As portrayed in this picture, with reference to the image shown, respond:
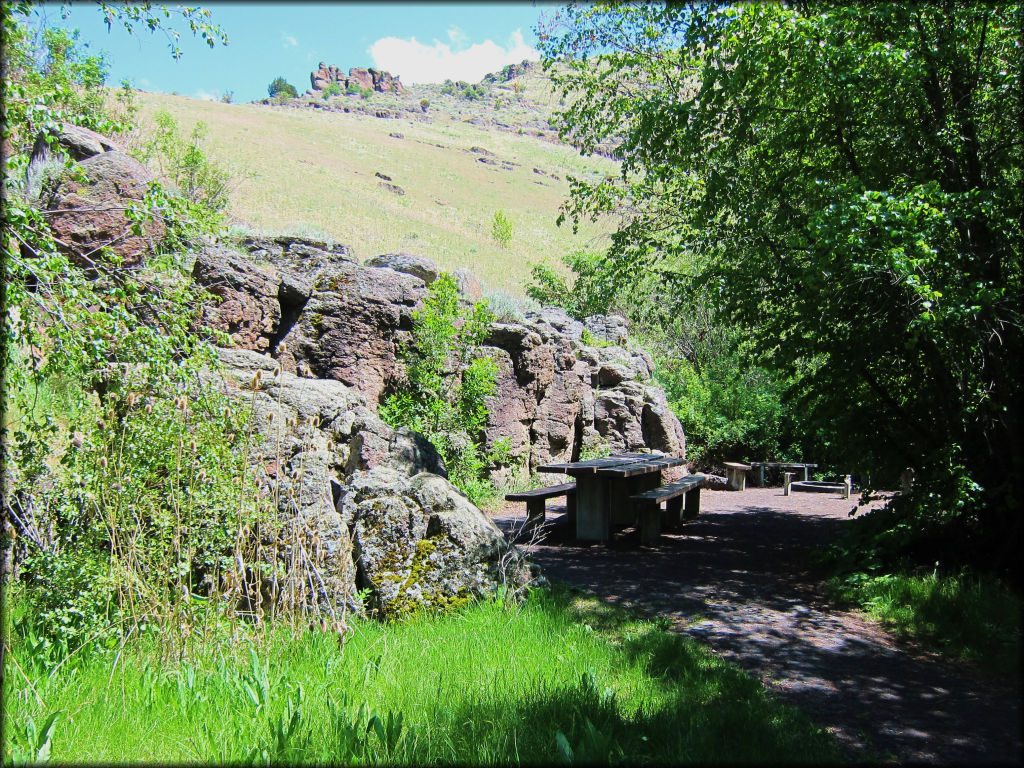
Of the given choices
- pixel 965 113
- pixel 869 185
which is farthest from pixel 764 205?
pixel 965 113

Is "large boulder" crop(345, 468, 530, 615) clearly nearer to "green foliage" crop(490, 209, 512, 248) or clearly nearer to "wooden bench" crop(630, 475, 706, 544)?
"wooden bench" crop(630, 475, 706, 544)

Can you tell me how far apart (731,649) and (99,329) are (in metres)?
3.95

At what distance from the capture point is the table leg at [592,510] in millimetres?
7926

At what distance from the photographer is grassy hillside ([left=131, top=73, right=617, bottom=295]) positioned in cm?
3434

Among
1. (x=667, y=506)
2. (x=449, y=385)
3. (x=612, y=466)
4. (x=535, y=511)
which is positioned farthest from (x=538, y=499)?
(x=449, y=385)

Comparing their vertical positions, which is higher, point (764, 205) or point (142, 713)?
point (764, 205)

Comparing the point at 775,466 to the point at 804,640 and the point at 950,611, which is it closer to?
the point at 950,611

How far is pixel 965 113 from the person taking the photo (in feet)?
17.6

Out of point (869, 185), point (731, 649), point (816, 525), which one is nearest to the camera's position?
point (731, 649)

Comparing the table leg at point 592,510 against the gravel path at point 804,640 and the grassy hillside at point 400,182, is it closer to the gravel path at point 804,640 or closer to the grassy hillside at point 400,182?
the gravel path at point 804,640

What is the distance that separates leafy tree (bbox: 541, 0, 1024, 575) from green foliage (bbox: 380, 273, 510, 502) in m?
3.75

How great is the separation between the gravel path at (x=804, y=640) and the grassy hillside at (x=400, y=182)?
10846 millimetres

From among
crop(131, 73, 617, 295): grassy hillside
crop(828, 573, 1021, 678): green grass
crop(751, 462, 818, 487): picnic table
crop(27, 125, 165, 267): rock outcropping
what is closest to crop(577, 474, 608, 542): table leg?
crop(828, 573, 1021, 678): green grass

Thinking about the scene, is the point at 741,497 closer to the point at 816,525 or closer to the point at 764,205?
the point at 816,525
